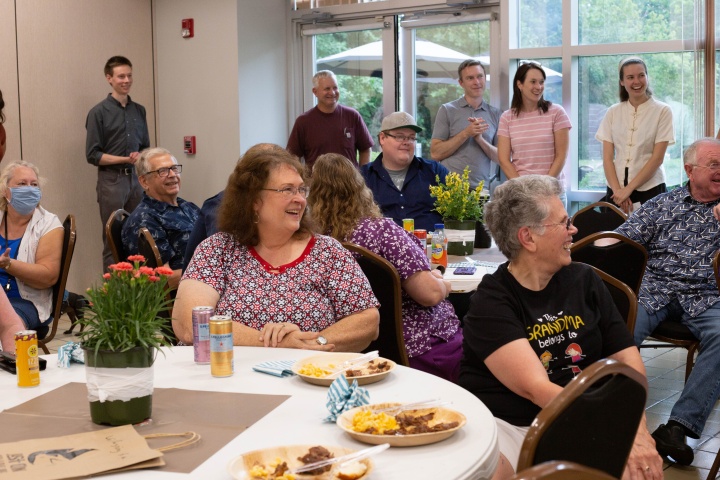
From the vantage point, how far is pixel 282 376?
6.98ft

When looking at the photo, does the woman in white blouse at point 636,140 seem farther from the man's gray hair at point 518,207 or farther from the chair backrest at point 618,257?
the man's gray hair at point 518,207

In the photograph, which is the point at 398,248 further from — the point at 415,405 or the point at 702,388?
the point at 702,388

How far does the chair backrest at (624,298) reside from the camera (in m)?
2.66

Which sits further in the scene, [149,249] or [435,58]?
[435,58]

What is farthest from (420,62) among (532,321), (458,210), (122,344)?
(122,344)

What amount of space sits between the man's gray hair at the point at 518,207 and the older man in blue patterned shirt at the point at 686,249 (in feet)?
5.28

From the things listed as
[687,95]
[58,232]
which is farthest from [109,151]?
[687,95]

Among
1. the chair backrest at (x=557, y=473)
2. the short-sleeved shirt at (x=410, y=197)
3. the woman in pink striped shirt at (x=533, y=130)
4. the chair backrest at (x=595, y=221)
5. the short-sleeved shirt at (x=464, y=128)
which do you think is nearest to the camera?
the chair backrest at (x=557, y=473)

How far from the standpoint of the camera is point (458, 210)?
3965 mm

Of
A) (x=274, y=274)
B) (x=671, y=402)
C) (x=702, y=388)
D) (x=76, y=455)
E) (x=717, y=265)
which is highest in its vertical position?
(x=274, y=274)

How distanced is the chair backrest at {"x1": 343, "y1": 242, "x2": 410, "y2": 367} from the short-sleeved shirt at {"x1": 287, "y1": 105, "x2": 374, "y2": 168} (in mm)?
4367

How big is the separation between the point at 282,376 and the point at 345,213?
1088 mm

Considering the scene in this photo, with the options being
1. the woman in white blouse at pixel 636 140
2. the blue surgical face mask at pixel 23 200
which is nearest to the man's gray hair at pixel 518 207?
the blue surgical face mask at pixel 23 200

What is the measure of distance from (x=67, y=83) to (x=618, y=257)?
5.31 meters
